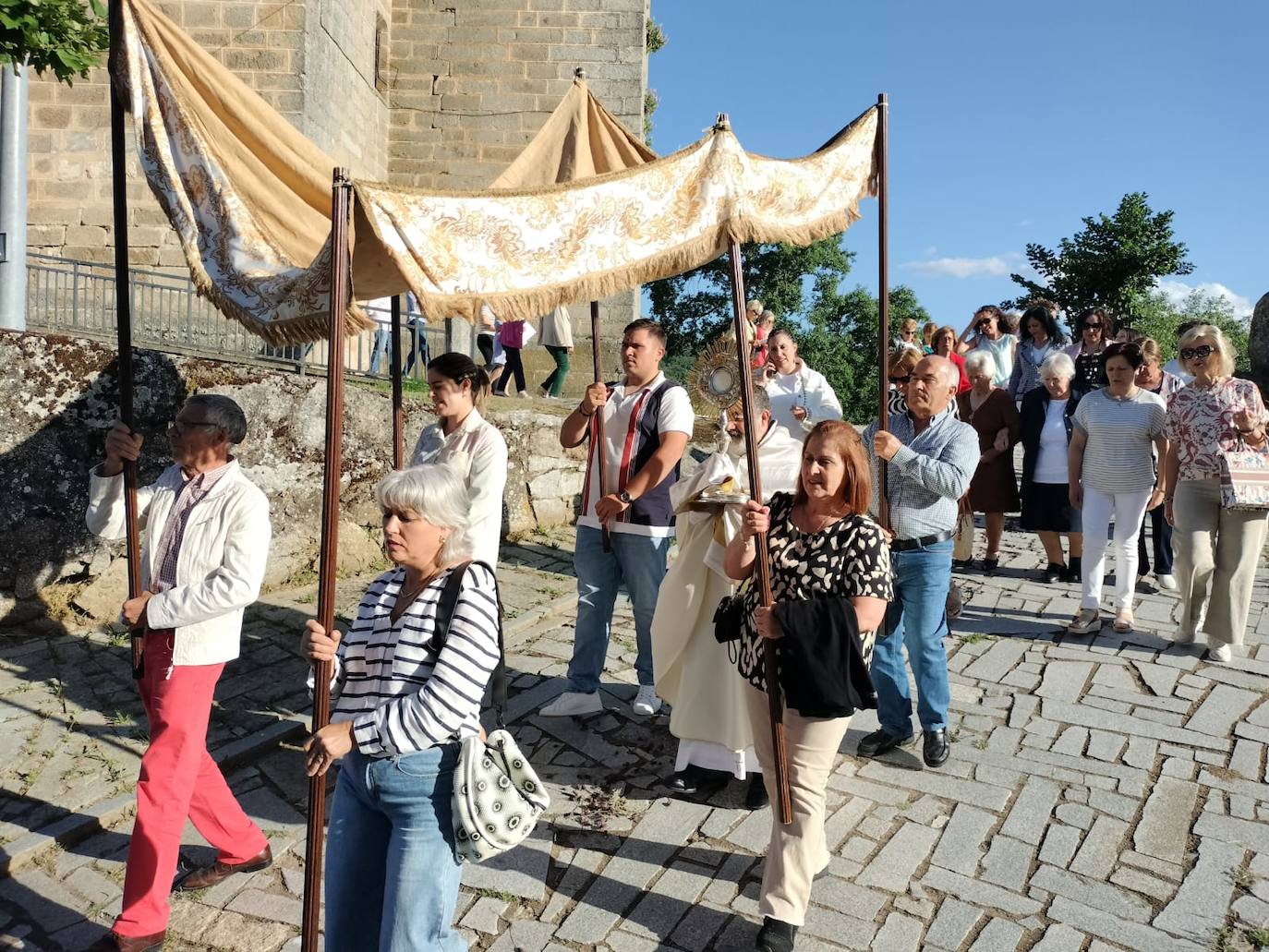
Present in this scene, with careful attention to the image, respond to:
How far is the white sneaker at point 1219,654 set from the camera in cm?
625

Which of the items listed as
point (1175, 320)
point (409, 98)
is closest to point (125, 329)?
point (409, 98)

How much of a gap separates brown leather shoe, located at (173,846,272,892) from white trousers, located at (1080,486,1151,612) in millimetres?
5582

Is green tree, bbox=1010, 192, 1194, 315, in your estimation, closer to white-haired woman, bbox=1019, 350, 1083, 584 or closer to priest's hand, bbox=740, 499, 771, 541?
white-haired woman, bbox=1019, 350, 1083, 584

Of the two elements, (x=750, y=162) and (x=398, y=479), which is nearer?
(x=398, y=479)

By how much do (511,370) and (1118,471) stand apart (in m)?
8.04

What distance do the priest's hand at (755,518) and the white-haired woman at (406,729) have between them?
3.65 feet

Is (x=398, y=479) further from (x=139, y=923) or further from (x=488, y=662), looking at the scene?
(x=139, y=923)

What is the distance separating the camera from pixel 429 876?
251cm

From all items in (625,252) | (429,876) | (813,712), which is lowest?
(429,876)

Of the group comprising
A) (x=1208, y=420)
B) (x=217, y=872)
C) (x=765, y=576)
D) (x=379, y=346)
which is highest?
(x=379, y=346)

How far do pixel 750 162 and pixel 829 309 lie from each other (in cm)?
3829

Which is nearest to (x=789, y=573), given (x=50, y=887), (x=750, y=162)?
(x=750, y=162)

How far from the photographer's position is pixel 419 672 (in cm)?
259

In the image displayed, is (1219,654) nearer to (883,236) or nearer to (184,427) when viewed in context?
(883,236)
